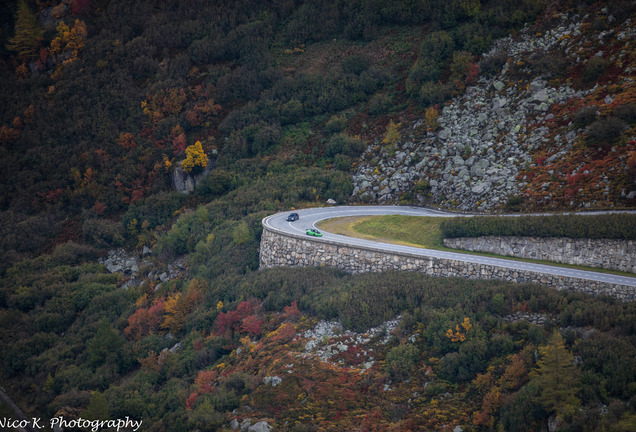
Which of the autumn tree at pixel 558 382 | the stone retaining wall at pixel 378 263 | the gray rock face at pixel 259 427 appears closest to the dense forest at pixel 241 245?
the autumn tree at pixel 558 382

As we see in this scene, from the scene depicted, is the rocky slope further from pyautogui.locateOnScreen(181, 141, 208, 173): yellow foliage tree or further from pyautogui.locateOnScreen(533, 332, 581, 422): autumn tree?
pyautogui.locateOnScreen(181, 141, 208, 173): yellow foliage tree

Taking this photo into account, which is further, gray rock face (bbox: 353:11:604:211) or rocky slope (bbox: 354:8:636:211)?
gray rock face (bbox: 353:11:604:211)

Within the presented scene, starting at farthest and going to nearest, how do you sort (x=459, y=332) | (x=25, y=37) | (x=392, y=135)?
(x=25, y=37), (x=392, y=135), (x=459, y=332)

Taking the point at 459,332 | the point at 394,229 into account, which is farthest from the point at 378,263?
the point at 459,332

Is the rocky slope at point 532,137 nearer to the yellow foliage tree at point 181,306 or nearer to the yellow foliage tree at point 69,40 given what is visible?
the yellow foliage tree at point 181,306

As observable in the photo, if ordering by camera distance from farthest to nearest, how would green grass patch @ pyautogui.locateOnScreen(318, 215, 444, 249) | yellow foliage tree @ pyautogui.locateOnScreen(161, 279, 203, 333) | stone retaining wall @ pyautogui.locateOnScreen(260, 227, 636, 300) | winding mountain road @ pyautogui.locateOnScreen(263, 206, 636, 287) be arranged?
yellow foliage tree @ pyautogui.locateOnScreen(161, 279, 203, 333), green grass patch @ pyautogui.locateOnScreen(318, 215, 444, 249), winding mountain road @ pyautogui.locateOnScreen(263, 206, 636, 287), stone retaining wall @ pyautogui.locateOnScreen(260, 227, 636, 300)

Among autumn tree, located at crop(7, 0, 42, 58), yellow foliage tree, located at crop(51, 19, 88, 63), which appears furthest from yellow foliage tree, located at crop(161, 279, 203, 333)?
autumn tree, located at crop(7, 0, 42, 58)

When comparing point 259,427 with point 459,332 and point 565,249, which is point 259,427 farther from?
point 565,249
